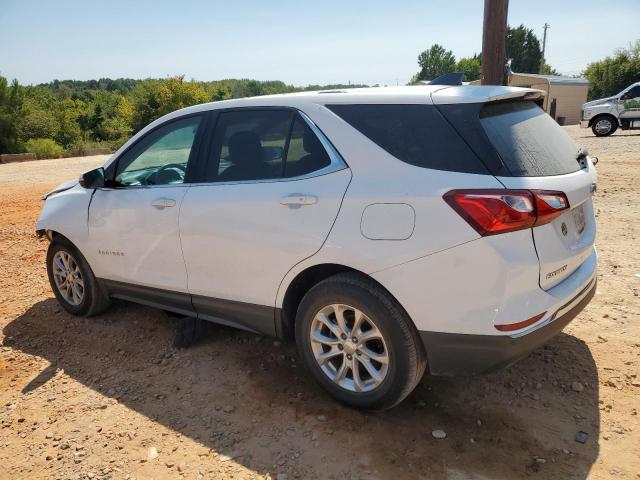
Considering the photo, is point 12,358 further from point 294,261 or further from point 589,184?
point 589,184

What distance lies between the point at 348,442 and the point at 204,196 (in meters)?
1.78

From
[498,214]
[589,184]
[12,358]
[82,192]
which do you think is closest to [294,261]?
[498,214]

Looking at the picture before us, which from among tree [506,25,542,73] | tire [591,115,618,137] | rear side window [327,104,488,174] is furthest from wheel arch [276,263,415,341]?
tree [506,25,542,73]

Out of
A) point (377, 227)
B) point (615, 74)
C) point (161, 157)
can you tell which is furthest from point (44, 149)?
point (615, 74)

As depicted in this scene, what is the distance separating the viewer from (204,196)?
335 cm

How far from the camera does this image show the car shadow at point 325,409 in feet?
8.45

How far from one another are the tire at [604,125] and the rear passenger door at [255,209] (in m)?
21.7

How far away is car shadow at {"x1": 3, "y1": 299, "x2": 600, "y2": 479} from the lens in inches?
101

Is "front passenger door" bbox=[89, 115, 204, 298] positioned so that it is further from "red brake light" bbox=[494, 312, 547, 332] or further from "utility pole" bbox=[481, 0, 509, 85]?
"utility pole" bbox=[481, 0, 509, 85]

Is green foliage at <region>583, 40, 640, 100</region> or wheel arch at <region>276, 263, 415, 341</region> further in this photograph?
green foliage at <region>583, 40, 640, 100</region>

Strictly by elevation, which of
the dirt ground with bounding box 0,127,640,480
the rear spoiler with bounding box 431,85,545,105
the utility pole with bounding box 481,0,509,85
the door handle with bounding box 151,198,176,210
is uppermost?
the utility pole with bounding box 481,0,509,85

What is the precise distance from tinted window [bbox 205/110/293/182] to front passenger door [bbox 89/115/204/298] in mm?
237

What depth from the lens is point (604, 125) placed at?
20.9m

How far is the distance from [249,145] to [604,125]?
2179 centimetres
